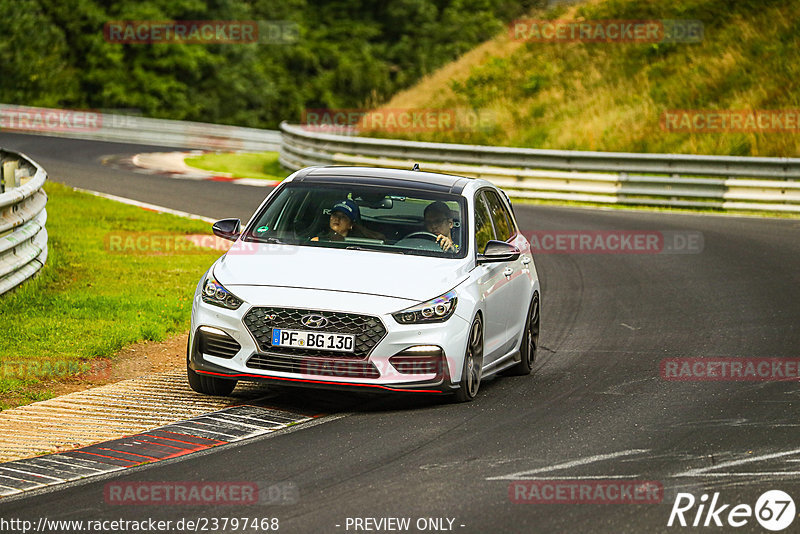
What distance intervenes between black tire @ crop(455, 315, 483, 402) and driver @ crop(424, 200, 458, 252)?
2.40ft

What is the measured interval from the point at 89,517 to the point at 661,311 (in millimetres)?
9057

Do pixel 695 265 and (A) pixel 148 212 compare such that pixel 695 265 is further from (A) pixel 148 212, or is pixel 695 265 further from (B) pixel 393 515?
(B) pixel 393 515

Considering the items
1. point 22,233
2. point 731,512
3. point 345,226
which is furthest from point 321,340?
point 22,233

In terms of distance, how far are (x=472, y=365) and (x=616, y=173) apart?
748 inches

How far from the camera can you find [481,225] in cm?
980

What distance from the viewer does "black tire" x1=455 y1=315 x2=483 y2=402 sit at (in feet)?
28.4

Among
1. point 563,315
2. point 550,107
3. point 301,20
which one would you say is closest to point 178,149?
point 550,107

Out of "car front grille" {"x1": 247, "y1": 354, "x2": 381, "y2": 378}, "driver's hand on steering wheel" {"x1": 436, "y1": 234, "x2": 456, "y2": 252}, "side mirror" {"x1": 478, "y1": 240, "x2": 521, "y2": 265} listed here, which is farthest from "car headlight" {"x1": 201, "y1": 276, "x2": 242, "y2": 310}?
"side mirror" {"x1": 478, "y1": 240, "x2": 521, "y2": 265}
